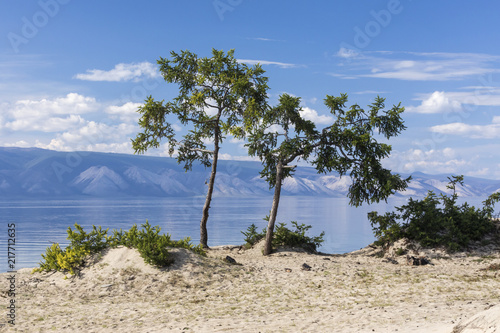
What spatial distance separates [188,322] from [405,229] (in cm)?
1577

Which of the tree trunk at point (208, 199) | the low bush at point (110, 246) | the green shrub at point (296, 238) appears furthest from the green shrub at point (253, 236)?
the low bush at point (110, 246)

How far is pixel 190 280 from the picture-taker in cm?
1728

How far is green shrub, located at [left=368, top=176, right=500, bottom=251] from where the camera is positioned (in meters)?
24.3

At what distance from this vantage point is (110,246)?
20.1 m

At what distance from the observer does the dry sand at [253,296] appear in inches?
487

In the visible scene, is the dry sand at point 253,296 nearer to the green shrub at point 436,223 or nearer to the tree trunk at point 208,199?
the green shrub at point 436,223

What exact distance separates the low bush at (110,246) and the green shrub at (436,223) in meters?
10.6

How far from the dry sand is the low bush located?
380 millimetres

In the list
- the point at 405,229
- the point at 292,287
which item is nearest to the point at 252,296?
the point at 292,287

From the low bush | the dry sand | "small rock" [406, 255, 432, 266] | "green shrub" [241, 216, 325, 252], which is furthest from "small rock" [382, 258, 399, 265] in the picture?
the low bush

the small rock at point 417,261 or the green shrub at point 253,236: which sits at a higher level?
the green shrub at point 253,236

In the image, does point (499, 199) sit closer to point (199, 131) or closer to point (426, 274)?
point (426, 274)

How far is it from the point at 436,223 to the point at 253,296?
43.2ft

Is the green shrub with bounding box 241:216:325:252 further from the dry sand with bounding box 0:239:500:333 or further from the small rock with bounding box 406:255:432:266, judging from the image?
the small rock with bounding box 406:255:432:266
